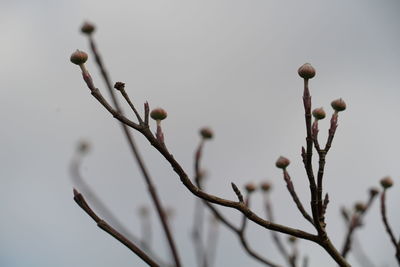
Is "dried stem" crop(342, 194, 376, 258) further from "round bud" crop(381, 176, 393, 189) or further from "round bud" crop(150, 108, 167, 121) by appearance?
"round bud" crop(150, 108, 167, 121)

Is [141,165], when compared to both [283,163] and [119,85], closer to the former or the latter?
[283,163]

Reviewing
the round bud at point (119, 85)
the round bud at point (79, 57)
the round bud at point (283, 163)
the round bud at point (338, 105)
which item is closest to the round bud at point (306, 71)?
the round bud at point (338, 105)

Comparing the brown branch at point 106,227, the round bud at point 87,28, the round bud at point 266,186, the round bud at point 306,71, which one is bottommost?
the brown branch at point 106,227

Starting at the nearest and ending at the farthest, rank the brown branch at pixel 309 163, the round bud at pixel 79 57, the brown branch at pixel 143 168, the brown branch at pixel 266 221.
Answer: the brown branch at pixel 266 221 < the brown branch at pixel 309 163 < the round bud at pixel 79 57 < the brown branch at pixel 143 168

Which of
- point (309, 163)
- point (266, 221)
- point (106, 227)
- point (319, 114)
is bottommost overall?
point (106, 227)

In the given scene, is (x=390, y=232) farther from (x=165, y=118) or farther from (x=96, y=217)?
(x=96, y=217)

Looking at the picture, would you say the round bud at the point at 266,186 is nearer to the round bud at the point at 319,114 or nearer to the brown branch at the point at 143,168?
the brown branch at the point at 143,168

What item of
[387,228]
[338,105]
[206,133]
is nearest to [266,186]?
[206,133]
